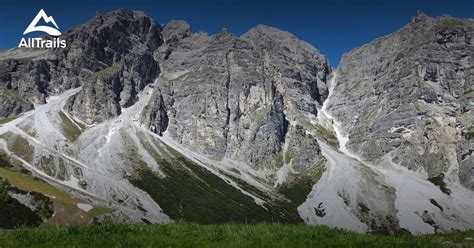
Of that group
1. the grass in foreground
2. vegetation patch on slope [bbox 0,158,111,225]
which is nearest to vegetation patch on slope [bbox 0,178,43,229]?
vegetation patch on slope [bbox 0,158,111,225]

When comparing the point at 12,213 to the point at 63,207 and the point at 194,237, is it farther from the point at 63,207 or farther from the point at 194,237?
the point at 194,237

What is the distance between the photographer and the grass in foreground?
13.6 m

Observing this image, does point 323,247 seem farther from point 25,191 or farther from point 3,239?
point 25,191

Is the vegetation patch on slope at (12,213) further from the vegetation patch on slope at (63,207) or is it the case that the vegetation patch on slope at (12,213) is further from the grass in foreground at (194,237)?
the grass in foreground at (194,237)

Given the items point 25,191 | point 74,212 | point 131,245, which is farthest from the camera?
point 25,191

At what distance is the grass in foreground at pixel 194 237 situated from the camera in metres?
13.6

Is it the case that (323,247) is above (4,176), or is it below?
above

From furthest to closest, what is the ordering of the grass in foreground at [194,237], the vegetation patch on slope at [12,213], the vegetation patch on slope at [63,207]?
the vegetation patch on slope at [12,213], the vegetation patch on slope at [63,207], the grass in foreground at [194,237]

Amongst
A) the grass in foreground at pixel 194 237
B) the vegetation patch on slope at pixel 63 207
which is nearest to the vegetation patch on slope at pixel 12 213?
the vegetation patch on slope at pixel 63 207

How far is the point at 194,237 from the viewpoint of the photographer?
14.8 m

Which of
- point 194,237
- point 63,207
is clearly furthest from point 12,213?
point 194,237

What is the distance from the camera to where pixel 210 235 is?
14.8 metres

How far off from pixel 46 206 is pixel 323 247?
179093mm

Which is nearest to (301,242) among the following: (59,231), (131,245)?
(131,245)
